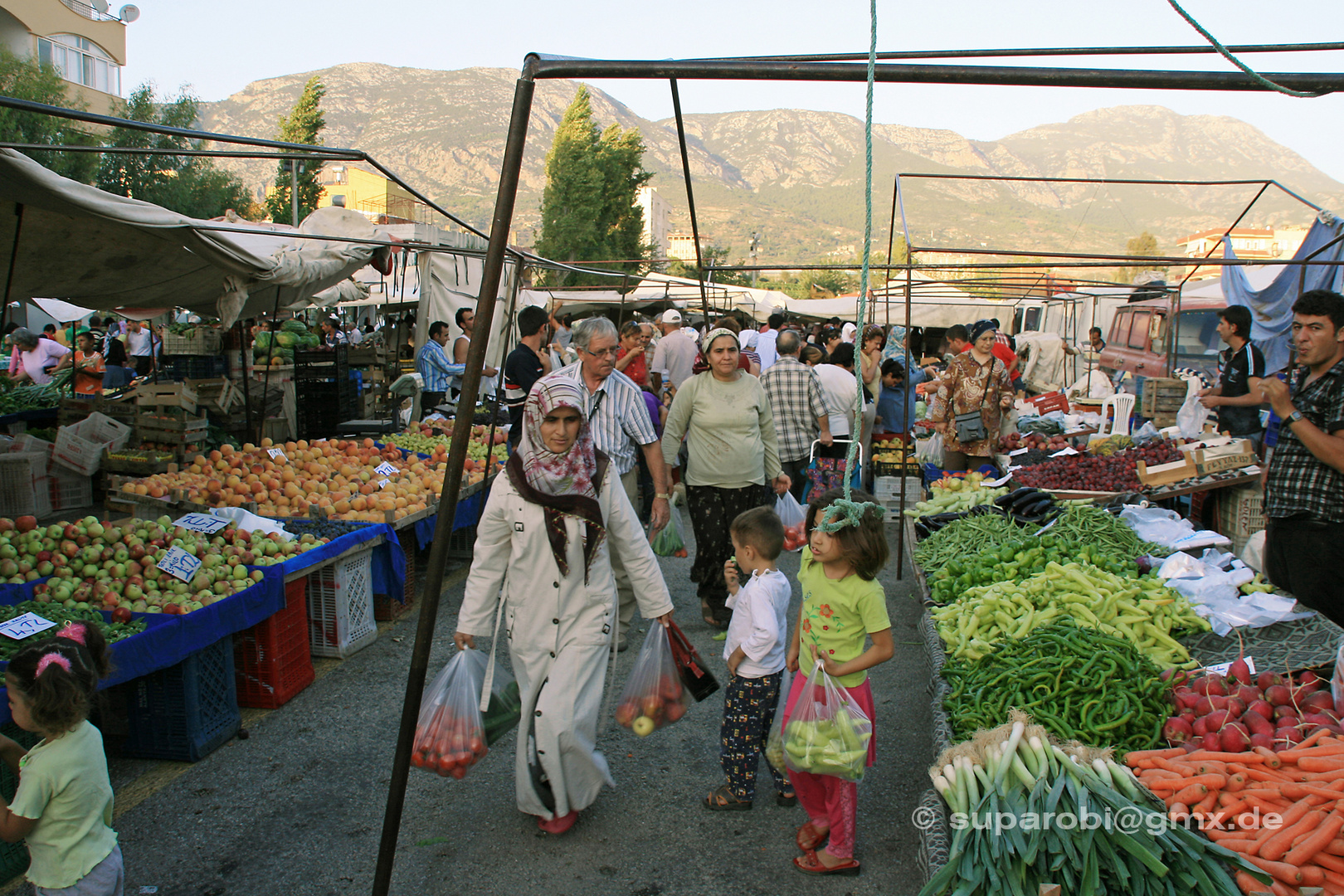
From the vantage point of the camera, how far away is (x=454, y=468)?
2775 mm

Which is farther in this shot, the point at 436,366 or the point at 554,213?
the point at 554,213

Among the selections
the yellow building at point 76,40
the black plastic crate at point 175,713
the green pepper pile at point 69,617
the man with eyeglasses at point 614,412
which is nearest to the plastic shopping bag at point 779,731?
the man with eyeglasses at point 614,412

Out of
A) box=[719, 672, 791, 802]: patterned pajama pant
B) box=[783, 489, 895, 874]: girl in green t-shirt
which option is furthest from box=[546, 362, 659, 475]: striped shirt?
box=[783, 489, 895, 874]: girl in green t-shirt

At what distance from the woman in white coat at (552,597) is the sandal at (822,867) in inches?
33.5

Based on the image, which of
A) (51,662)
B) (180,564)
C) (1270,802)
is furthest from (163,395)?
(1270,802)

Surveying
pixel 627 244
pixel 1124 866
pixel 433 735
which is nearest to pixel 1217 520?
pixel 1124 866

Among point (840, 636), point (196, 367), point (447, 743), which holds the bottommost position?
point (447, 743)

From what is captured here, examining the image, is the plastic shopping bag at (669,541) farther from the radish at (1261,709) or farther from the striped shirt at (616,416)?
the radish at (1261,709)

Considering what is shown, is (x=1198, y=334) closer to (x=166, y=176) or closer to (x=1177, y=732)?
(x=1177, y=732)

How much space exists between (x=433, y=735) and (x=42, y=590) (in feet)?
8.35

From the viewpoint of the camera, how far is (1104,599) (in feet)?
14.1

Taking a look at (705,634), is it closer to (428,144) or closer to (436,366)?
(436,366)

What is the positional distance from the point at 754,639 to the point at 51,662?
7.47ft

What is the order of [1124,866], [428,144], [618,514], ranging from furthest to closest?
[428,144] → [618,514] → [1124,866]
